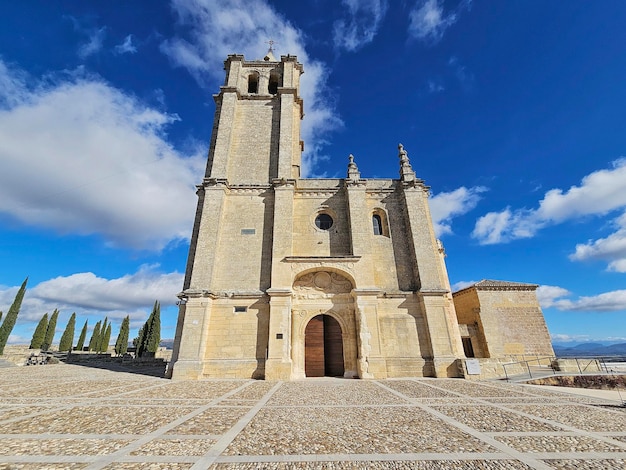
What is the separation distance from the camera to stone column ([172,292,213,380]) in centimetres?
1213

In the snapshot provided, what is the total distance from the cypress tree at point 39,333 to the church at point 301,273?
113 feet

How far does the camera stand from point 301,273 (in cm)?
1438

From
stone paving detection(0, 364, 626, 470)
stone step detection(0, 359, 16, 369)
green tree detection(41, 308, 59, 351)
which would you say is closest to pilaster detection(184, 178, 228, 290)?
stone paving detection(0, 364, 626, 470)

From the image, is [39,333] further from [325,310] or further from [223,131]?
[325,310]

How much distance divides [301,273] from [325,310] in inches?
91.8

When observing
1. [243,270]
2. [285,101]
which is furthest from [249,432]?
[285,101]

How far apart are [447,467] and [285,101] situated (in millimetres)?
20419

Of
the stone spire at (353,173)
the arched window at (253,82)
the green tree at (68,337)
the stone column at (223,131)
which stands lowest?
the green tree at (68,337)

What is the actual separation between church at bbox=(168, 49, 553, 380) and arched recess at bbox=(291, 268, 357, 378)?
54 millimetres

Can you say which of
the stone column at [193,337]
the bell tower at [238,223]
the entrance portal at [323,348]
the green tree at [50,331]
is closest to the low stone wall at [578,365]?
the entrance portal at [323,348]

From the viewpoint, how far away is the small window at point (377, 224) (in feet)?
54.3

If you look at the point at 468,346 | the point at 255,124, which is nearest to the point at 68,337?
the point at 255,124

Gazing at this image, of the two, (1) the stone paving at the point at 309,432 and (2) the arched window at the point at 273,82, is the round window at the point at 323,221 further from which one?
(2) the arched window at the point at 273,82

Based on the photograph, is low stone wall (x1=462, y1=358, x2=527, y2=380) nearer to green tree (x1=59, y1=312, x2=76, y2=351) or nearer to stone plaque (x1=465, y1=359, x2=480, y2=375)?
stone plaque (x1=465, y1=359, x2=480, y2=375)
